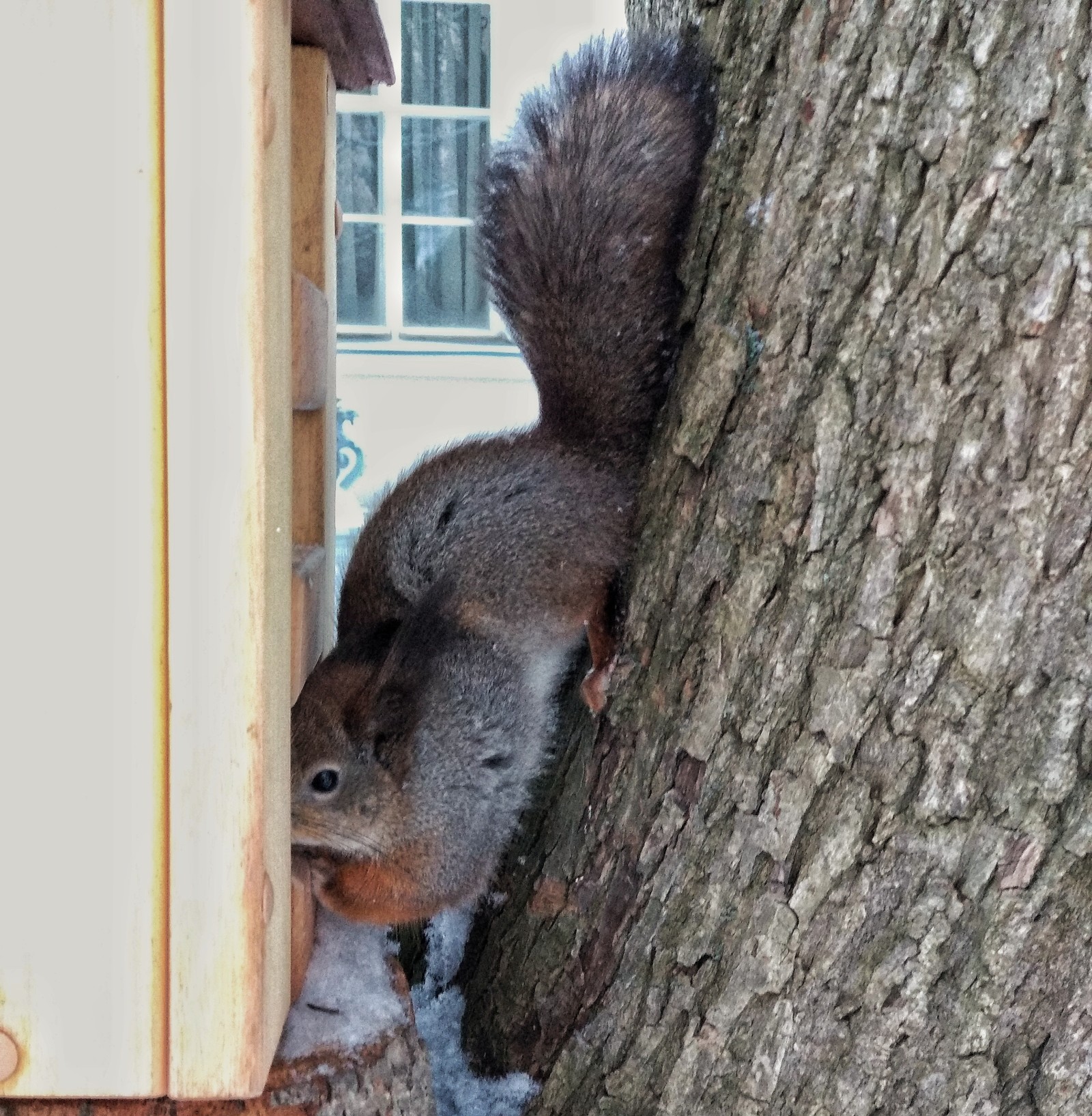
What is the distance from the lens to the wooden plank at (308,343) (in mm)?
1146

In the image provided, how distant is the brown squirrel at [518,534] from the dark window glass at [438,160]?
2.49 metres

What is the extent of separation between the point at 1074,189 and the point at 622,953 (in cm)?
78

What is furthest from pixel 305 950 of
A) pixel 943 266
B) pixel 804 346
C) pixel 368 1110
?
pixel 943 266

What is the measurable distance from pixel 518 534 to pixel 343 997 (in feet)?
1.89

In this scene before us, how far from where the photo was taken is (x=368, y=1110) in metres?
1.04

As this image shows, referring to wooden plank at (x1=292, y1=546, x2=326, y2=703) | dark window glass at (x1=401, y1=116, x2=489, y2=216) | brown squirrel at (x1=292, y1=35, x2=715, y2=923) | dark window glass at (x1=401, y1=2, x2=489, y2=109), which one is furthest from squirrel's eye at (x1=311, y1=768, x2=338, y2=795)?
dark window glass at (x1=401, y1=2, x2=489, y2=109)

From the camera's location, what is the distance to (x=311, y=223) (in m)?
1.36

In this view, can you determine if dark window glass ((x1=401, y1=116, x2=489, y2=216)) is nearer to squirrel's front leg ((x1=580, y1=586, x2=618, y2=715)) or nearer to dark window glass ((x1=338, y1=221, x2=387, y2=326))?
Result: dark window glass ((x1=338, y1=221, x2=387, y2=326))

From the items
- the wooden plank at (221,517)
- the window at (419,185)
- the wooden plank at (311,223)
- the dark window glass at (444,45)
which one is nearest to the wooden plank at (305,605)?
the wooden plank at (311,223)

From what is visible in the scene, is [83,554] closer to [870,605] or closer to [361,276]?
[870,605]

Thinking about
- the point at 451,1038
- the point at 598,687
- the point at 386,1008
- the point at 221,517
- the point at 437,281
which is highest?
the point at 437,281

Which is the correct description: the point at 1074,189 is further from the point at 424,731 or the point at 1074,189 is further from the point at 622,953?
the point at 424,731

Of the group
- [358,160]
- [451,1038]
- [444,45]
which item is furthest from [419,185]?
[451,1038]

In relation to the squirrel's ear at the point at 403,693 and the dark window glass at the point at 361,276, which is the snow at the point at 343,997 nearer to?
the squirrel's ear at the point at 403,693
